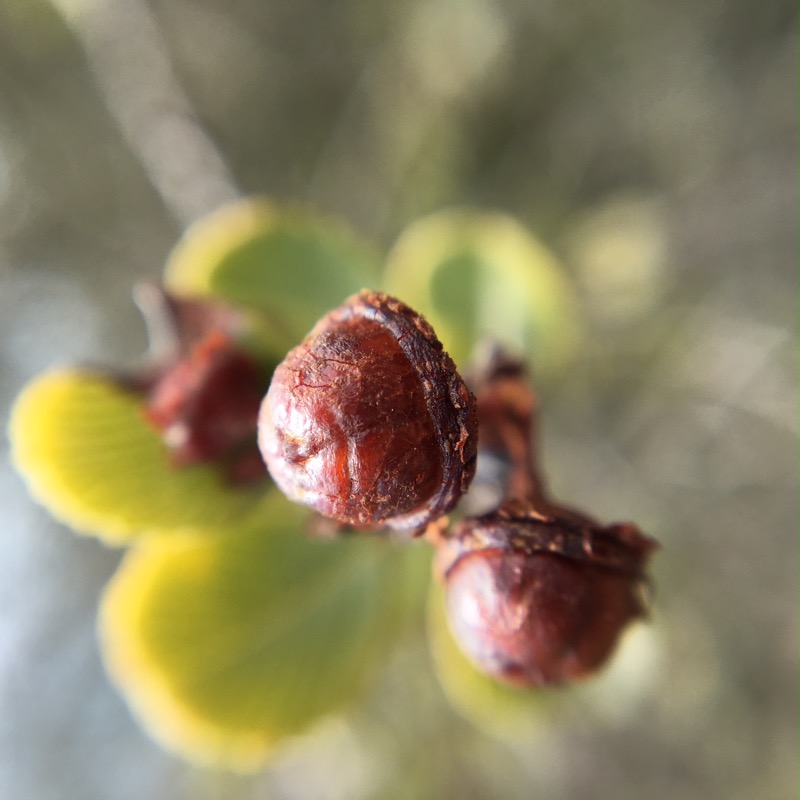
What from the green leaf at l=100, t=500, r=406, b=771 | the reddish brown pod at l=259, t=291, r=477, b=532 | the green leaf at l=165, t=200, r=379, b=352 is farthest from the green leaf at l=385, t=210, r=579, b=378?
the reddish brown pod at l=259, t=291, r=477, b=532

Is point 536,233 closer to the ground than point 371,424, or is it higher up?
closer to the ground

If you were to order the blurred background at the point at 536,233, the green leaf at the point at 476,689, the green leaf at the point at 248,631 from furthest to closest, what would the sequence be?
the blurred background at the point at 536,233 < the green leaf at the point at 476,689 < the green leaf at the point at 248,631

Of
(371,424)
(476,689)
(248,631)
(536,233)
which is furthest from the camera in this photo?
(536,233)

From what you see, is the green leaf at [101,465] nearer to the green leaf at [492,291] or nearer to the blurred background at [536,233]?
the green leaf at [492,291]

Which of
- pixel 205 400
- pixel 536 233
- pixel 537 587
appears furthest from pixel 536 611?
pixel 536 233

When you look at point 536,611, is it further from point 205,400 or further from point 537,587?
point 205,400

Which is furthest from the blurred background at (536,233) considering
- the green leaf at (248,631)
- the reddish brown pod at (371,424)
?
the reddish brown pod at (371,424)
